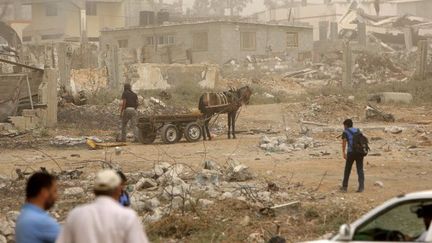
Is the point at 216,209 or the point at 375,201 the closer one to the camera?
the point at 216,209

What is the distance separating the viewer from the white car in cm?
659

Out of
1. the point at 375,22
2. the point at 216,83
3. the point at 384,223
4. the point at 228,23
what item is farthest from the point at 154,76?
the point at 375,22

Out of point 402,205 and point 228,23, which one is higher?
point 228,23

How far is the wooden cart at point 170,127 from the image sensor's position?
74.0 ft

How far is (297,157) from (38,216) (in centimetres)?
1361

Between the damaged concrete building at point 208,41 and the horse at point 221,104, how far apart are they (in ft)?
85.4

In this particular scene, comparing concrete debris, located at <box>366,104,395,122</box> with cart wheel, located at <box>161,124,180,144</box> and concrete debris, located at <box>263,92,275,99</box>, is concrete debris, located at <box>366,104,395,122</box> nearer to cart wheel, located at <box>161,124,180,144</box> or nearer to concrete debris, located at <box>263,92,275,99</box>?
cart wheel, located at <box>161,124,180,144</box>

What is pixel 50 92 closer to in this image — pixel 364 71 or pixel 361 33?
pixel 364 71

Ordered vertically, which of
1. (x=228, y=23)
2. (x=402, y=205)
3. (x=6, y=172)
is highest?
(x=228, y=23)

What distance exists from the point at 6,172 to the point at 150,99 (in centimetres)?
1459

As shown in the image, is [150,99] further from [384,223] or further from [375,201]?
[384,223]

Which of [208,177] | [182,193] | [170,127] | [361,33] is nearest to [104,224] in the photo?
[182,193]

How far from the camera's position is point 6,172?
17734 millimetres

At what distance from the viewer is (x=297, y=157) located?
19047mm
